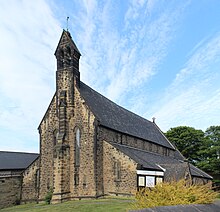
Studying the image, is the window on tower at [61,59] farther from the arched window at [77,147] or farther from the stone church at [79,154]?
the arched window at [77,147]

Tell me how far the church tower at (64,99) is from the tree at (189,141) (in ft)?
142

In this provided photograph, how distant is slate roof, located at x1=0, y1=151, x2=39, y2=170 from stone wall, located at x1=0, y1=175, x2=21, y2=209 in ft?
11.6

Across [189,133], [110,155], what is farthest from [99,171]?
[189,133]

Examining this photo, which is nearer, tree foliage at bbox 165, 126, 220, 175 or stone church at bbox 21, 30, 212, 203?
stone church at bbox 21, 30, 212, 203

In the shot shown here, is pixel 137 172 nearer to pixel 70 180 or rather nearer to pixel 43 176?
pixel 70 180

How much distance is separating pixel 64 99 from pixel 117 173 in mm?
9735

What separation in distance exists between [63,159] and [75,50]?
39.2 ft

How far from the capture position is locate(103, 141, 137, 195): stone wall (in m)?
30.2

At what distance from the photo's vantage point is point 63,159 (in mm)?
31703

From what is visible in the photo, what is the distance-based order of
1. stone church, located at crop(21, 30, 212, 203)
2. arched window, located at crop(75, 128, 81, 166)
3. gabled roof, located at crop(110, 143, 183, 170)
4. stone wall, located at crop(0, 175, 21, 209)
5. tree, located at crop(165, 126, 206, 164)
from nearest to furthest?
stone church, located at crop(21, 30, 212, 203) → gabled roof, located at crop(110, 143, 183, 170) → arched window, located at crop(75, 128, 81, 166) → stone wall, located at crop(0, 175, 21, 209) → tree, located at crop(165, 126, 206, 164)

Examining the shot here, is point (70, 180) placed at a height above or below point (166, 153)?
below

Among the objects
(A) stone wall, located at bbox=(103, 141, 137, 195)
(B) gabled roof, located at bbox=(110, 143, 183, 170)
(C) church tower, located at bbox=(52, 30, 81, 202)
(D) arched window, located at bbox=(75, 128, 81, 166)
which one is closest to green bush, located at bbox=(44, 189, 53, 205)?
(C) church tower, located at bbox=(52, 30, 81, 202)

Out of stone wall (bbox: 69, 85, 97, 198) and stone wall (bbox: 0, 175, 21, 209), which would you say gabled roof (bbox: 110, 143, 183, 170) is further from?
stone wall (bbox: 0, 175, 21, 209)

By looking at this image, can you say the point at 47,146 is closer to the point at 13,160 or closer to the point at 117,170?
Result: the point at 117,170
